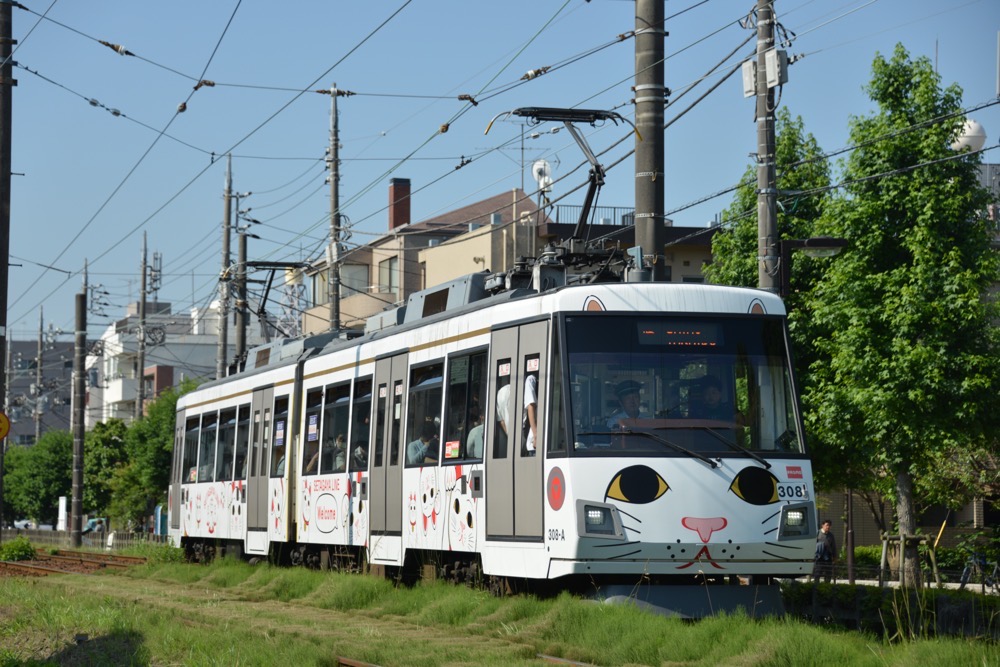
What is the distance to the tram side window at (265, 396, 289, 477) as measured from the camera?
22391 mm

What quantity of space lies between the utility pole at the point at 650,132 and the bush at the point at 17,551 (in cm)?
2352

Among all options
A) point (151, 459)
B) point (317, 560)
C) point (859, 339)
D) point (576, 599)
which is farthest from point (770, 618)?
point (151, 459)

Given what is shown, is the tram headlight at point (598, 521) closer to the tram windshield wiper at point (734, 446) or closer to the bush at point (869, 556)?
the tram windshield wiper at point (734, 446)

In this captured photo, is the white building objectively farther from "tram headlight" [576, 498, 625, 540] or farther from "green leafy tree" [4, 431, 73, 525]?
"tram headlight" [576, 498, 625, 540]

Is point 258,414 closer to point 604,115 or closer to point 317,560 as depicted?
point 317,560

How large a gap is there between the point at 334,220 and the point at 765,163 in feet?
53.3

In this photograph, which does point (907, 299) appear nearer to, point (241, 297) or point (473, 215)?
point (241, 297)

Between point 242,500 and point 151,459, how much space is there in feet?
119

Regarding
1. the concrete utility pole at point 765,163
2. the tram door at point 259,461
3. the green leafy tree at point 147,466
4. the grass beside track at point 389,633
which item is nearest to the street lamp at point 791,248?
the concrete utility pole at point 765,163

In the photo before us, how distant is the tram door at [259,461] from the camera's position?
23.3m

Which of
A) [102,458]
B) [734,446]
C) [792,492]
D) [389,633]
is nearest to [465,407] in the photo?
[389,633]

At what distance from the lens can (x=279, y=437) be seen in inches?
890

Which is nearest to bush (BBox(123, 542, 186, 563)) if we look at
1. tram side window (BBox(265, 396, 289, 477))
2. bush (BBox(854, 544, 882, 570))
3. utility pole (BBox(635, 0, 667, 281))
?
tram side window (BBox(265, 396, 289, 477))

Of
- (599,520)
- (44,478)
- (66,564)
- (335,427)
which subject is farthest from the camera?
(44,478)
